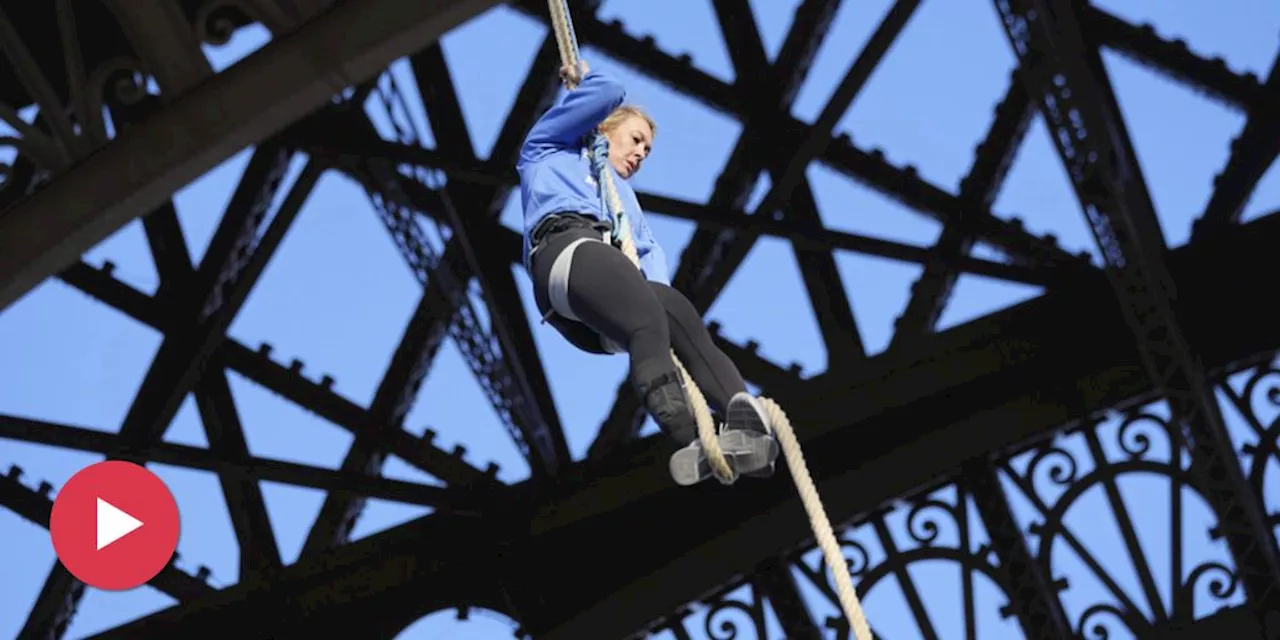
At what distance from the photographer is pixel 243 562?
8266 mm

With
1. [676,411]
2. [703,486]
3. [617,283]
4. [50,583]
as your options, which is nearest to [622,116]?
[617,283]

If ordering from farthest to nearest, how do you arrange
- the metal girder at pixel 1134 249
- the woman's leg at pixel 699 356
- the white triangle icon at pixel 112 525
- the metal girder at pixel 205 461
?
1. the white triangle icon at pixel 112 525
2. the metal girder at pixel 1134 249
3. the metal girder at pixel 205 461
4. the woman's leg at pixel 699 356

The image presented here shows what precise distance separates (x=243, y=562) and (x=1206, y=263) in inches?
153

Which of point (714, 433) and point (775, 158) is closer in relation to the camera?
point (714, 433)

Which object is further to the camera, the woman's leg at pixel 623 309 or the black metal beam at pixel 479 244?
the black metal beam at pixel 479 244

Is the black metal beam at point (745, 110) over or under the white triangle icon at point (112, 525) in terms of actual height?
over

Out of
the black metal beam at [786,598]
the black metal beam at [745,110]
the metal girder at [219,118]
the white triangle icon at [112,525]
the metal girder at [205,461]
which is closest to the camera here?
the metal girder at [219,118]

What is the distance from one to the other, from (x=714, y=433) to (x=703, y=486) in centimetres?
400

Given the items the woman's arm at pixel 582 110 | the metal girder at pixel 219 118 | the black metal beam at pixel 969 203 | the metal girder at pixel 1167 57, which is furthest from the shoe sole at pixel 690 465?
the metal girder at pixel 1167 57

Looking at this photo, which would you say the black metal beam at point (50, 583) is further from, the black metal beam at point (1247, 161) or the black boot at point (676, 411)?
the black metal beam at point (1247, 161)

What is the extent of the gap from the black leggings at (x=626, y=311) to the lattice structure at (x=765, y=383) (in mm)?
2586

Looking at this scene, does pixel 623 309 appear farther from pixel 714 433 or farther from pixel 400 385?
pixel 400 385

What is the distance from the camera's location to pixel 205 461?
7.77m

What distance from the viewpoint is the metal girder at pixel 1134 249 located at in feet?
25.2
